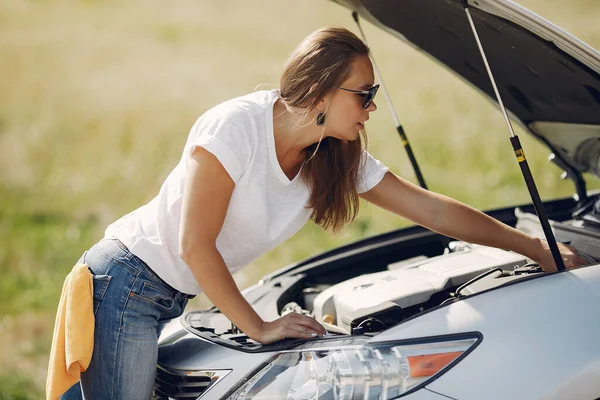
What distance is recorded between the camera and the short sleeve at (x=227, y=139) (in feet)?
7.07

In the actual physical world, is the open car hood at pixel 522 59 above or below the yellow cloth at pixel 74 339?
above

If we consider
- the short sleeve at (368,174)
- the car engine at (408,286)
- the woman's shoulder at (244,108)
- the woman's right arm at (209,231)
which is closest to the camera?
the woman's right arm at (209,231)

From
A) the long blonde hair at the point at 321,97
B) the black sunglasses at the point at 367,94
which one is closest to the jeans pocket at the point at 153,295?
the long blonde hair at the point at 321,97

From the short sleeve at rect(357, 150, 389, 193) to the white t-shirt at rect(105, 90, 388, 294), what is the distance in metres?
0.27

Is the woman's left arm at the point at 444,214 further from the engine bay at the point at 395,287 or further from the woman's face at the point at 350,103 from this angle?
the woman's face at the point at 350,103

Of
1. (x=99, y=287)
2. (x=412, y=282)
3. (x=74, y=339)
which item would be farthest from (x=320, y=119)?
(x=74, y=339)

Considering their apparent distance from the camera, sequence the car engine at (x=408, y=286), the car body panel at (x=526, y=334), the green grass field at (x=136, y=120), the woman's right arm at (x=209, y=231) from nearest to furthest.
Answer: the car body panel at (x=526, y=334)
the woman's right arm at (x=209, y=231)
the car engine at (x=408, y=286)
the green grass field at (x=136, y=120)

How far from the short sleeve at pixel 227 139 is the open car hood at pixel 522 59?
2.49ft

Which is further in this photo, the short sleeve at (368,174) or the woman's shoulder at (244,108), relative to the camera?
the short sleeve at (368,174)

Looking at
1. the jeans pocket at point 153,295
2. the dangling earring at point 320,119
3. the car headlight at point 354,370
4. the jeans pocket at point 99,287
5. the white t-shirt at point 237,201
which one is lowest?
the car headlight at point 354,370

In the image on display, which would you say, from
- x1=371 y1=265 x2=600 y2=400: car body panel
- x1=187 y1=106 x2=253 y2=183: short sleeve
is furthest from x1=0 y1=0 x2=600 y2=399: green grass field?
x1=371 y1=265 x2=600 y2=400: car body panel

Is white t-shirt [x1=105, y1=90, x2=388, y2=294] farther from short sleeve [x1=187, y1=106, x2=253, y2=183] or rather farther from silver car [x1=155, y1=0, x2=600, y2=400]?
silver car [x1=155, y1=0, x2=600, y2=400]

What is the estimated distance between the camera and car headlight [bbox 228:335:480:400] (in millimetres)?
1924

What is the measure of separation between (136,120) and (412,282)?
8.21 meters
